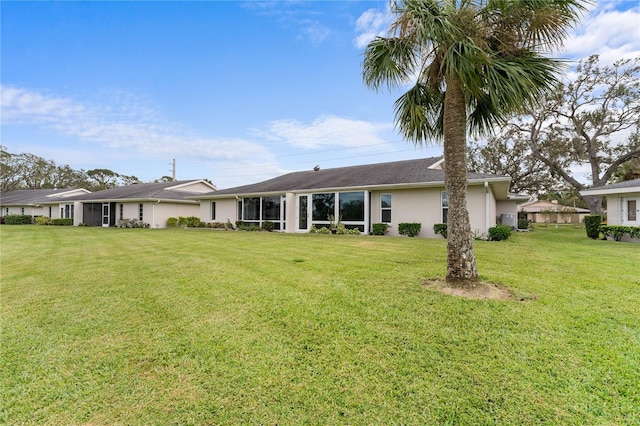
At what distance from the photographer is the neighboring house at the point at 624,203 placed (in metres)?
13.2

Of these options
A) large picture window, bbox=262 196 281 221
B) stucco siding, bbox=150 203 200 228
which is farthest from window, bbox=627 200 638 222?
stucco siding, bbox=150 203 200 228

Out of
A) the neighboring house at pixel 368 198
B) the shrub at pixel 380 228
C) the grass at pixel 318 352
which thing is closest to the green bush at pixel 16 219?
the neighboring house at pixel 368 198

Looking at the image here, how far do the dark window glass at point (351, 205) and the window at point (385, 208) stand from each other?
1.04 metres

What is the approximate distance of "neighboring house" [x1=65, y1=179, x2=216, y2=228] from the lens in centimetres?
2384

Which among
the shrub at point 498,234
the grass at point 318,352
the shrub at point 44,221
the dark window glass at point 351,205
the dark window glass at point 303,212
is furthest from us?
the shrub at point 44,221

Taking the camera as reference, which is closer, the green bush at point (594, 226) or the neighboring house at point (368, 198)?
the neighboring house at point (368, 198)

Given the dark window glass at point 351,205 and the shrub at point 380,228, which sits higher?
the dark window glass at point 351,205

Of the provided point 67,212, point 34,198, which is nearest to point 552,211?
point 67,212

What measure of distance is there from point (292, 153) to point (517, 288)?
35988 mm

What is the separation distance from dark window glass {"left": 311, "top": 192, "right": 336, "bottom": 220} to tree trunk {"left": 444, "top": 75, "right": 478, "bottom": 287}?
449 inches

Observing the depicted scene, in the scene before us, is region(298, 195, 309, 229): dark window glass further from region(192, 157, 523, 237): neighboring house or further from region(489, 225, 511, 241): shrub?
region(489, 225, 511, 241): shrub

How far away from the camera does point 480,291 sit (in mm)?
4574

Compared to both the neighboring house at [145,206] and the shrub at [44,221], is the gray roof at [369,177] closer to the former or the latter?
the neighboring house at [145,206]

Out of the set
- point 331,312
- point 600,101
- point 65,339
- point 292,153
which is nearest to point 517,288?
point 331,312
